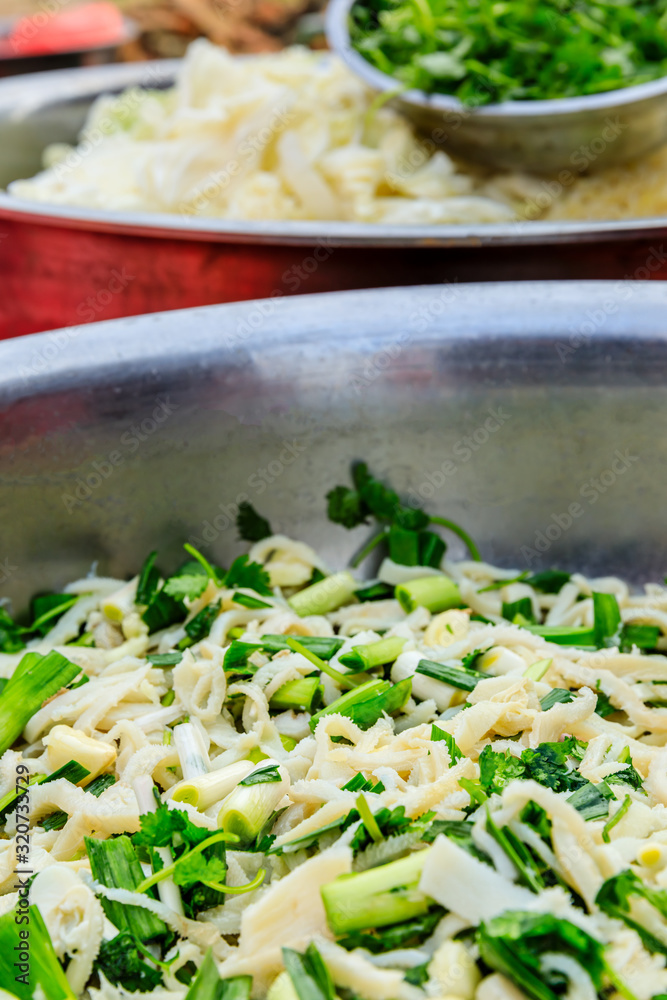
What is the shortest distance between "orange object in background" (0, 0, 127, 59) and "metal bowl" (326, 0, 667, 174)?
317 centimetres

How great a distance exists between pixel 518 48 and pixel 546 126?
30 centimetres

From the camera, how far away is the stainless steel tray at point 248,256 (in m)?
1.83

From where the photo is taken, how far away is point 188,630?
4.76 ft

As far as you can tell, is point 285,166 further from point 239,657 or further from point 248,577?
point 239,657

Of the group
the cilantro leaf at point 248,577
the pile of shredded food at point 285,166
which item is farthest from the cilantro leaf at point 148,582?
the pile of shredded food at point 285,166

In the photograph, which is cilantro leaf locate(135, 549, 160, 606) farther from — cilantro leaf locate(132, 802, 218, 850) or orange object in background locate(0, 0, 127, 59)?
orange object in background locate(0, 0, 127, 59)

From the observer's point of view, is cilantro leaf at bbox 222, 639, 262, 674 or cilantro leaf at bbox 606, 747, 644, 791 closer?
cilantro leaf at bbox 606, 747, 644, 791

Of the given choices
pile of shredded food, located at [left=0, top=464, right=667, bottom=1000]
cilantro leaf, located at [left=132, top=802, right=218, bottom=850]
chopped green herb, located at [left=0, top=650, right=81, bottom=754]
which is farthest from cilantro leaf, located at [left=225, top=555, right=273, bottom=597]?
cilantro leaf, located at [left=132, top=802, right=218, bottom=850]

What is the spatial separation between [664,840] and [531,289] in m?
1.03

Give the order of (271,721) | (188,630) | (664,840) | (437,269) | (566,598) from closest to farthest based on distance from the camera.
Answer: (664,840), (271,721), (188,630), (566,598), (437,269)

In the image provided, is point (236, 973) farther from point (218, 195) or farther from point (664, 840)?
point (218, 195)

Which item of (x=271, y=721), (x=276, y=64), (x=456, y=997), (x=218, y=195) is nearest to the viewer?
(x=456, y=997)

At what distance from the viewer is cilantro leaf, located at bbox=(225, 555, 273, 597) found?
1.52m

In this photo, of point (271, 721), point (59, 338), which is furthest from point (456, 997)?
point (59, 338)
